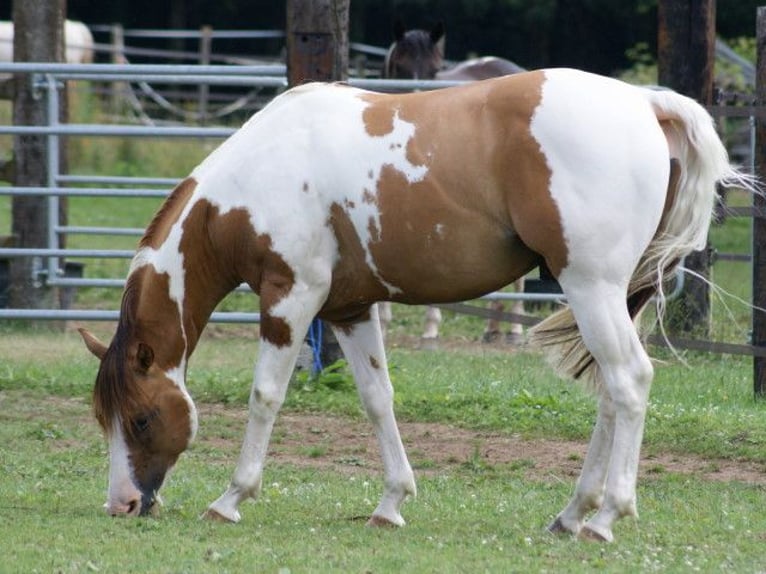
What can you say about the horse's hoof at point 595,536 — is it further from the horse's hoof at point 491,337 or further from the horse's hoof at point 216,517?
the horse's hoof at point 491,337

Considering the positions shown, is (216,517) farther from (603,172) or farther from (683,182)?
(683,182)

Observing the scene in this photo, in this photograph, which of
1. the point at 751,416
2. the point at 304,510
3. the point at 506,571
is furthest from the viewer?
the point at 751,416

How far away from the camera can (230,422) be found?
334 inches

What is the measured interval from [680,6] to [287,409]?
401cm

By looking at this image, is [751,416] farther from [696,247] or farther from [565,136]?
[565,136]

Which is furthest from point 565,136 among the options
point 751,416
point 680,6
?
point 680,6

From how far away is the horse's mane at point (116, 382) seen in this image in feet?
19.4

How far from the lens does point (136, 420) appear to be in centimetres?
594

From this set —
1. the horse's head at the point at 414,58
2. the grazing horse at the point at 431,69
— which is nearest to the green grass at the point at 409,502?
the grazing horse at the point at 431,69

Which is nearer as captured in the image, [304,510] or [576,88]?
[576,88]

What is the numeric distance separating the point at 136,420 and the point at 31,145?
606 centimetres

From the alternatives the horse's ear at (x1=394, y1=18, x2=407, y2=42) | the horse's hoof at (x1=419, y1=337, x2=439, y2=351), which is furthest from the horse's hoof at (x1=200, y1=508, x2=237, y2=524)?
the horse's ear at (x1=394, y1=18, x2=407, y2=42)

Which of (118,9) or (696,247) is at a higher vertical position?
(118,9)

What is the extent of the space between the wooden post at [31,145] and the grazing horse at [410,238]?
526cm
